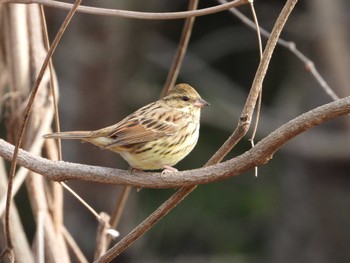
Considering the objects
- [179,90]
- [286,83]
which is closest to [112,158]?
[286,83]

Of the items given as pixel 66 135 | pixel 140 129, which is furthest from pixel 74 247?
pixel 140 129

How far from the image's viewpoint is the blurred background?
821cm

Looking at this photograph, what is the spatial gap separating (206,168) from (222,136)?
672cm

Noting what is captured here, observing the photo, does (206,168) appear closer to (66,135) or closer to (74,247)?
(66,135)

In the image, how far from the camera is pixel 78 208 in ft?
27.2

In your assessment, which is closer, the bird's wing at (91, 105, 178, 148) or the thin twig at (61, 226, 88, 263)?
the thin twig at (61, 226, 88, 263)

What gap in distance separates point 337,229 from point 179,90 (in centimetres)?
462

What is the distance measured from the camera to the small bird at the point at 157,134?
3793mm

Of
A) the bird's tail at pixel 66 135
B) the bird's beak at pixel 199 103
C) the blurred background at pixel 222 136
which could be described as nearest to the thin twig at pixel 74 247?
the bird's tail at pixel 66 135

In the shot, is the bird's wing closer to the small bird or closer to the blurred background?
the small bird

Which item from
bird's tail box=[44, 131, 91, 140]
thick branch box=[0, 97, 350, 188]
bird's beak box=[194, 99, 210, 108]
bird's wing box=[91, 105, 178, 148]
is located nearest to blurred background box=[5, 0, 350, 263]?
bird's beak box=[194, 99, 210, 108]

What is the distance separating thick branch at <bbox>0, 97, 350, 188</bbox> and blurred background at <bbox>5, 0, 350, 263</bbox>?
16.9 ft

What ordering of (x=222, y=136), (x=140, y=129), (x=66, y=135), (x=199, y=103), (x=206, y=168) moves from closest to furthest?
(x=206, y=168) < (x=66, y=135) < (x=140, y=129) < (x=199, y=103) < (x=222, y=136)

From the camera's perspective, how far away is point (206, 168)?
98.2 inches
